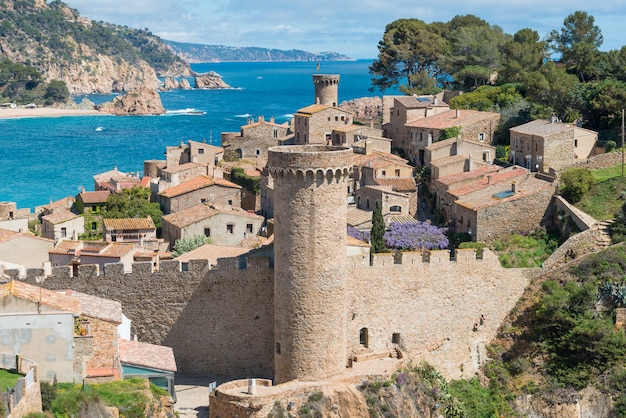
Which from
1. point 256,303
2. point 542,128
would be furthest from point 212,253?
point 542,128

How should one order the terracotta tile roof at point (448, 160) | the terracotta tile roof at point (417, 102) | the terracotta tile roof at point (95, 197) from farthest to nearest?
the terracotta tile roof at point (417, 102)
the terracotta tile roof at point (95, 197)
the terracotta tile roof at point (448, 160)

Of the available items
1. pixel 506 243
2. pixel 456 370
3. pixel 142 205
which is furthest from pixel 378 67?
pixel 456 370

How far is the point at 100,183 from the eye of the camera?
54.2 metres

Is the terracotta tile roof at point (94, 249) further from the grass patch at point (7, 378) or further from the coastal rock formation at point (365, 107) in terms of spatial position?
the coastal rock formation at point (365, 107)

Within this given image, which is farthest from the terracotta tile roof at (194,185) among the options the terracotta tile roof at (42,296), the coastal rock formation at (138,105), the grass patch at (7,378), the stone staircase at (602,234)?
the coastal rock formation at (138,105)

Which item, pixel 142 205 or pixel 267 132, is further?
pixel 267 132

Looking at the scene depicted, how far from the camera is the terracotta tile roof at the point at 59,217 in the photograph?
44.1 metres

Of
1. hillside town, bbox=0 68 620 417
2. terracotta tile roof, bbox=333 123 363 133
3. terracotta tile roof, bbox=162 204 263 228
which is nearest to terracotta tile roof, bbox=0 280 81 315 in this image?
hillside town, bbox=0 68 620 417

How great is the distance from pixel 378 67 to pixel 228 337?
4372 centimetres

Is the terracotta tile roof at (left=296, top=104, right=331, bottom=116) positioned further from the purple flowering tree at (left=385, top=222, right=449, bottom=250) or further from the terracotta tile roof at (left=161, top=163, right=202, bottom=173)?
the purple flowering tree at (left=385, top=222, right=449, bottom=250)

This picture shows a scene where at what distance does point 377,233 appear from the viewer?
118 feet

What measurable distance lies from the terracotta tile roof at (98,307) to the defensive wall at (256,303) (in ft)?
3.37

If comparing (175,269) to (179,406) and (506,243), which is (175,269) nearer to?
(179,406)

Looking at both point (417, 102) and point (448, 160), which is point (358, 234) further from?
point (417, 102)
